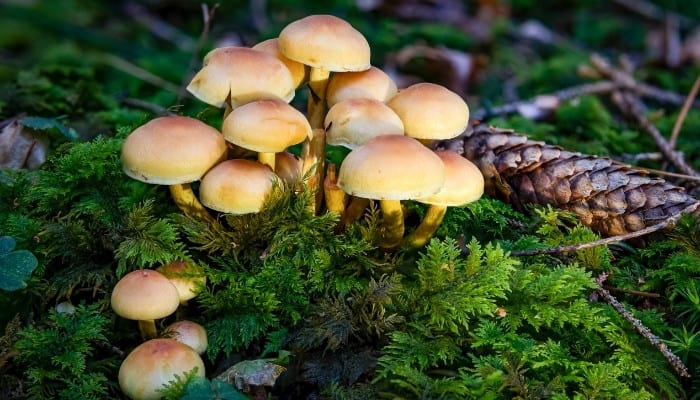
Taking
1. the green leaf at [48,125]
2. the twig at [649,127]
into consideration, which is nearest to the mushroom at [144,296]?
the green leaf at [48,125]

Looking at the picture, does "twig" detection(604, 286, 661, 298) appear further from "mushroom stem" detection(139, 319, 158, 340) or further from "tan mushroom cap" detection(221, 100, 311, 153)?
"mushroom stem" detection(139, 319, 158, 340)

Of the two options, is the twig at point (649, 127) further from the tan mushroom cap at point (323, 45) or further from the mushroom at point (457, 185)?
the tan mushroom cap at point (323, 45)

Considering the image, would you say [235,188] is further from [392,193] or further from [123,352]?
[123,352]

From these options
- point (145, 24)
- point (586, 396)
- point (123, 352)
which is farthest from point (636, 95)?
point (145, 24)

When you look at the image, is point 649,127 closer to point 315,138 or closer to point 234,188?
point 315,138

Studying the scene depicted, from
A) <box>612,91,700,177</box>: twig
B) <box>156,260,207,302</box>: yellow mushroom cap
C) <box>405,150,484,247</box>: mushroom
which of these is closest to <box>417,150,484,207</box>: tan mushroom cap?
<box>405,150,484,247</box>: mushroom
